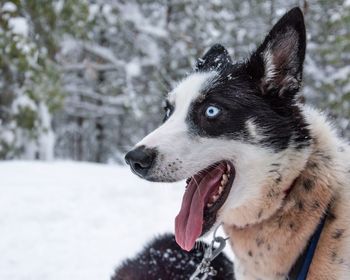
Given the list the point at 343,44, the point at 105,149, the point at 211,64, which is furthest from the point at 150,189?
the point at 105,149

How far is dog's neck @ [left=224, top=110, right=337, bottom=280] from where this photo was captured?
6.73 feet

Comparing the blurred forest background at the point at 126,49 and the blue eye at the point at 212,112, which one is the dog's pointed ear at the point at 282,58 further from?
the blurred forest background at the point at 126,49

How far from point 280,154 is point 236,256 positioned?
61 cm

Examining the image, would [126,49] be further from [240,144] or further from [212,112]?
[240,144]

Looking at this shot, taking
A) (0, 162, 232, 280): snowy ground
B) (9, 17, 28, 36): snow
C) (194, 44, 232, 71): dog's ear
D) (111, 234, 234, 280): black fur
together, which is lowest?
(0, 162, 232, 280): snowy ground

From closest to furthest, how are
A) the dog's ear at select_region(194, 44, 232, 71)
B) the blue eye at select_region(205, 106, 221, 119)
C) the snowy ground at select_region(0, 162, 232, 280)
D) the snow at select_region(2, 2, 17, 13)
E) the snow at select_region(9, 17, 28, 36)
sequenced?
1. the blue eye at select_region(205, 106, 221, 119)
2. the dog's ear at select_region(194, 44, 232, 71)
3. the snowy ground at select_region(0, 162, 232, 280)
4. the snow at select_region(2, 2, 17, 13)
5. the snow at select_region(9, 17, 28, 36)

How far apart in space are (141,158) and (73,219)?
10.8ft

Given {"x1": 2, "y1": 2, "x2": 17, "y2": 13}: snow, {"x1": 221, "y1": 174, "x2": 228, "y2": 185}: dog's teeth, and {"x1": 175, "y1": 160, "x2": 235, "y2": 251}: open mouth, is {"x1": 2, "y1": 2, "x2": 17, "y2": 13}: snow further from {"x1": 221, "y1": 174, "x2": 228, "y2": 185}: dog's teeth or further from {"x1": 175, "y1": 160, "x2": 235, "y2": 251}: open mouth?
{"x1": 221, "y1": 174, "x2": 228, "y2": 185}: dog's teeth

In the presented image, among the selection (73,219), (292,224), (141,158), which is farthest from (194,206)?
(73,219)

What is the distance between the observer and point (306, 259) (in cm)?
198

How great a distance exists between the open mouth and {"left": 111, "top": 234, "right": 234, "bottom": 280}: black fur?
2.56 ft

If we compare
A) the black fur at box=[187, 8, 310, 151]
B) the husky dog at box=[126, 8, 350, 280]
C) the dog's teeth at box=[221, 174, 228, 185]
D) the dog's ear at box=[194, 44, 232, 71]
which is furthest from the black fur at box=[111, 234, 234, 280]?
the dog's ear at box=[194, 44, 232, 71]

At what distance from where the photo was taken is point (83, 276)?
3.52 m

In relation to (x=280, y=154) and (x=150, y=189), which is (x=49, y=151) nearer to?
(x=150, y=189)
